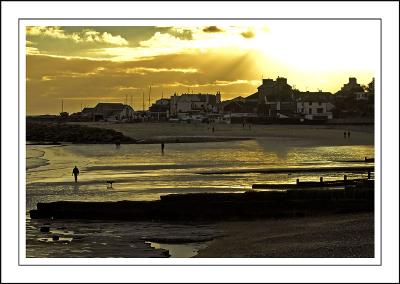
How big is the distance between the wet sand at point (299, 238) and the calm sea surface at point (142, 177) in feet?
1.40

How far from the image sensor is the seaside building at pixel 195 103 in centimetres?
971

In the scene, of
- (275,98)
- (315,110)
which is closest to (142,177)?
(315,110)

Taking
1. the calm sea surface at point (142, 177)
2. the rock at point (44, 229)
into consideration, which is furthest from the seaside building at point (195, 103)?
the rock at point (44, 229)

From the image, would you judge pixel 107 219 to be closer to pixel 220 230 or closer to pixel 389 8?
pixel 220 230

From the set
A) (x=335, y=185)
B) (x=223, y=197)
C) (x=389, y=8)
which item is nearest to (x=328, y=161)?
(x=335, y=185)

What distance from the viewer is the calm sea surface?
27.9ft

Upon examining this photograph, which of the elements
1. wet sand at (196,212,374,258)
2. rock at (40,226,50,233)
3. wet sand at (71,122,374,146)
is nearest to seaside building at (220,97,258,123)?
wet sand at (71,122,374,146)

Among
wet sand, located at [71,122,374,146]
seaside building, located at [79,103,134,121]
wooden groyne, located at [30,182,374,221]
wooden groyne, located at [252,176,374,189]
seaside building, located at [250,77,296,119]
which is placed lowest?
wooden groyne, located at [30,182,374,221]

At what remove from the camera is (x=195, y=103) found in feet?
32.0

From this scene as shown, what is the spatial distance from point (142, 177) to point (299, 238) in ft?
16.7

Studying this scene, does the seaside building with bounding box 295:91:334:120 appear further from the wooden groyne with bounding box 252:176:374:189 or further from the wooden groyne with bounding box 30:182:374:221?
the wooden groyne with bounding box 30:182:374:221

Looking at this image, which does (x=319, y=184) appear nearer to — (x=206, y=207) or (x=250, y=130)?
(x=250, y=130)

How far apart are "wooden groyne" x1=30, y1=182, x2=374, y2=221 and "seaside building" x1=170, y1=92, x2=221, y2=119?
51.3 inches

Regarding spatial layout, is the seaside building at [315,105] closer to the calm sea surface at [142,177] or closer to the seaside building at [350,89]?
the seaside building at [350,89]
